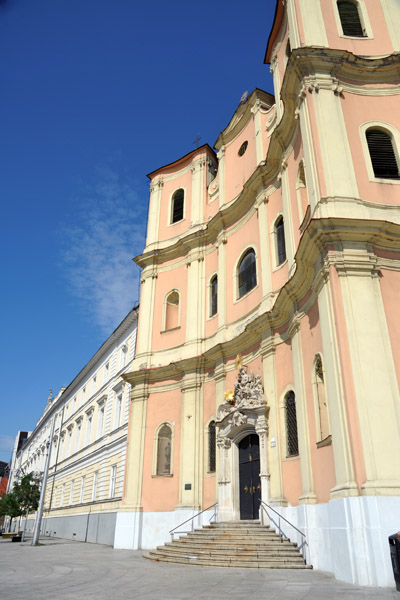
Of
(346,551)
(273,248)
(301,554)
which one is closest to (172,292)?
(273,248)

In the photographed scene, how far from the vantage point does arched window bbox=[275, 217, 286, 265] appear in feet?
55.4

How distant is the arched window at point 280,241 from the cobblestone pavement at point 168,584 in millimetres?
9713

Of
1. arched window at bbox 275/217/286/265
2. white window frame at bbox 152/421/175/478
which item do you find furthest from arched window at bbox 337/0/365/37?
white window frame at bbox 152/421/175/478

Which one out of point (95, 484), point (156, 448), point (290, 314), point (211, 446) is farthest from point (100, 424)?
point (290, 314)

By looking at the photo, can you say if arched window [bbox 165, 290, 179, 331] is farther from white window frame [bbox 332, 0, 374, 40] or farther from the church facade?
white window frame [bbox 332, 0, 374, 40]

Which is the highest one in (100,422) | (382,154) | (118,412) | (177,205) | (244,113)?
(244,113)

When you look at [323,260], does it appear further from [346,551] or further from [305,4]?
[305,4]

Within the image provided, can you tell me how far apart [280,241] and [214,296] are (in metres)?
4.84

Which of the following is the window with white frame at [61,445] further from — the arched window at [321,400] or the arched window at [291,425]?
the arched window at [321,400]

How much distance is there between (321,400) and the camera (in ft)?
40.9

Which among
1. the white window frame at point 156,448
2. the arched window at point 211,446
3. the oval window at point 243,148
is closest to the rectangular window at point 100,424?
the white window frame at point 156,448

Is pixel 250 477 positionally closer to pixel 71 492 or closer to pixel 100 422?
pixel 100 422

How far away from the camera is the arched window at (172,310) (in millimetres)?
22656

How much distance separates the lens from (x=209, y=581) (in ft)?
31.1
